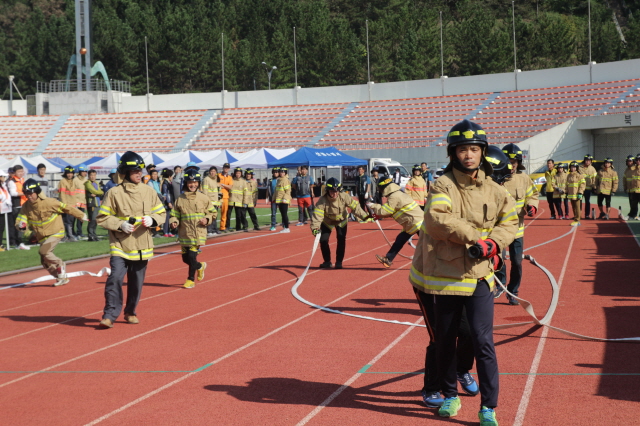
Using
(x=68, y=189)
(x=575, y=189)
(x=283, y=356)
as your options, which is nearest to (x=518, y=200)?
(x=283, y=356)

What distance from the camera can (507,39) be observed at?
68250mm

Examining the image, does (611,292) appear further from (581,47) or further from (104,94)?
(581,47)

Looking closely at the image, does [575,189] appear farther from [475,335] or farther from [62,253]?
[475,335]

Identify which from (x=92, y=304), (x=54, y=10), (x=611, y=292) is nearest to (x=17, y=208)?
(x=92, y=304)

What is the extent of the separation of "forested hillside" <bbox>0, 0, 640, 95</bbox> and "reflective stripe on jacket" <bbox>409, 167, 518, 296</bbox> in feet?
215

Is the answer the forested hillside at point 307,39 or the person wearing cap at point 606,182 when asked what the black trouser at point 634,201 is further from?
the forested hillside at point 307,39

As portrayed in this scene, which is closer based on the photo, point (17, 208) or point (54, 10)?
point (17, 208)

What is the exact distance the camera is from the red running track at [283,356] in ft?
18.9

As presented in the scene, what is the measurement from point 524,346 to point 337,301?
3.65 metres

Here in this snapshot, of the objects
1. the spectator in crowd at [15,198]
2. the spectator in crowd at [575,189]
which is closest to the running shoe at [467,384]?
the spectator in crowd at [15,198]

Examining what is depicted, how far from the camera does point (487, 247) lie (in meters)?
4.90

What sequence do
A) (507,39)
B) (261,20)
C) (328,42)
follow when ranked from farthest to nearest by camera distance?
(261,20)
(328,42)
(507,39)

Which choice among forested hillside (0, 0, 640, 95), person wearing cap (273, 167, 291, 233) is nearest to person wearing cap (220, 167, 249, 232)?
person wearing cap (273, 167, 291, 233)

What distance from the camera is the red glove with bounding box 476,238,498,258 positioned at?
488cm
